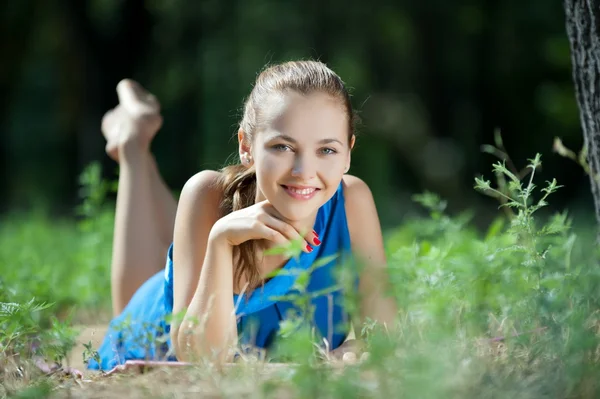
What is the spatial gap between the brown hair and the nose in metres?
0.21

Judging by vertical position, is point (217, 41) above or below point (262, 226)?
above

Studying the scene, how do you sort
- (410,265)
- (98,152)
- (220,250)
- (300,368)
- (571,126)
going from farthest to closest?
(571,126) < (98,152) < (410,265) < (220,250) < (300,368)

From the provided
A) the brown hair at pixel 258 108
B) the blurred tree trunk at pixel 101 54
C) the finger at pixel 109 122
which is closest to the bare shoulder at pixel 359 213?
the brown hair at pixel 258 108

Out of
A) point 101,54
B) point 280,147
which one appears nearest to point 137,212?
point 280,147

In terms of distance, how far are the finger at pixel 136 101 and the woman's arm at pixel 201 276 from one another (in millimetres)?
1280

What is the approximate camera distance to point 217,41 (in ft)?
59.6

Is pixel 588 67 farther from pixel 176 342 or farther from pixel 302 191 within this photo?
pixel 176 342

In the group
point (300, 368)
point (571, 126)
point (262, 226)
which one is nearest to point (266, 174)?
point (262, 226)

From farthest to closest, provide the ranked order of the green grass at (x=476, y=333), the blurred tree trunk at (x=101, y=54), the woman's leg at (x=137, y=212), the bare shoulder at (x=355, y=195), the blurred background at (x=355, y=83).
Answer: the blurred background at (x=355, y=83), the blurred tree trunk at (x=101, y=54), the woman's leg at (x=137, y=212), the bare shoulder at (x=355, y=195), the green grass at (x=476, y=333)

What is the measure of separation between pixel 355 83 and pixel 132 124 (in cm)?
1445

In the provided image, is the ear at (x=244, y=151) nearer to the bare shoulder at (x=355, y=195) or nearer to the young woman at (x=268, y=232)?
the young woman at (x=268, y=232)

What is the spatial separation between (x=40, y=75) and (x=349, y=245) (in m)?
16.8

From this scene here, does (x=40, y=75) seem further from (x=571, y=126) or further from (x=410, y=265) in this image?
(x=410, y=265)

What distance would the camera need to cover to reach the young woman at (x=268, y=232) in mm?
2670
